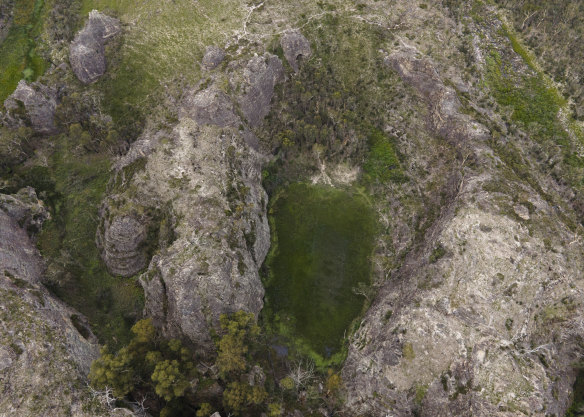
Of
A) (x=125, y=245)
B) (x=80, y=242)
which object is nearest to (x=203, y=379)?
(x=125, y=245)

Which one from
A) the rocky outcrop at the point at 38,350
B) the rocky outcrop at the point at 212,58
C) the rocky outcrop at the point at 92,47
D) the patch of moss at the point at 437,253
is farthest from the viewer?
the rocky outcrop at the point at 212,58

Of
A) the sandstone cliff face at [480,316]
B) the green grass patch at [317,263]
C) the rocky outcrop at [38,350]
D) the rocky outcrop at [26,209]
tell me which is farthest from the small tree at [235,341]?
the rocky outcrop at [26,209]

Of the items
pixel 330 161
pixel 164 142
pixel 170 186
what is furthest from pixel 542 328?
pixel 164 142

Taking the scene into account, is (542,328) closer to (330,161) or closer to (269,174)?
(330,161)

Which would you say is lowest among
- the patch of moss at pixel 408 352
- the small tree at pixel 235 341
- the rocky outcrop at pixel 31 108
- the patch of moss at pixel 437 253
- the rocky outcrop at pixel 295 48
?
the small tree at pixel 235 341

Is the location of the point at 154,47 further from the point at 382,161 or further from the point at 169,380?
the point at 169,380

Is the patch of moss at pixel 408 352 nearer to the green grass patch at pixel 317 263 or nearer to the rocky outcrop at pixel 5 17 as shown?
the green grass patch at pixel 317 263
